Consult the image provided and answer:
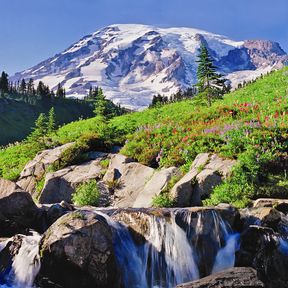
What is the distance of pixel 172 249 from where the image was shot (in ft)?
42.4

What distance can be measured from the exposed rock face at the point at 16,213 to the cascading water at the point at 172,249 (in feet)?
9.45

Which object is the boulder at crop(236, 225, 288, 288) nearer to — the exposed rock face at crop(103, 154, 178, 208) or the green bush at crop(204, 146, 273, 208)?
the green bush at crop(204, 146, 273, 208)

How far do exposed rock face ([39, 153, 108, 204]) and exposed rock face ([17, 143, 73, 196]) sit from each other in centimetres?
205

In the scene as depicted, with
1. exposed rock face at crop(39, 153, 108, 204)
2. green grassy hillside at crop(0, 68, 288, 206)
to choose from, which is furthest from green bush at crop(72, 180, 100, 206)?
green grassy hillside at crop(0, 68, 288, 206)

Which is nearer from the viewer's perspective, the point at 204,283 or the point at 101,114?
the point at 204,283

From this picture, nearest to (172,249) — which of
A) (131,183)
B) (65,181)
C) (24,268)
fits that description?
(24,268)

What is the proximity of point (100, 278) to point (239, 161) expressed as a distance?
9.21 meters

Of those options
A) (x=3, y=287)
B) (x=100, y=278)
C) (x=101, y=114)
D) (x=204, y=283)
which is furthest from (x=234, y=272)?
(x=101, y=114)

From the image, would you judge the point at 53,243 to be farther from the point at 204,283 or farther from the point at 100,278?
the point at 204,283

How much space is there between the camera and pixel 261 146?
1986 cm

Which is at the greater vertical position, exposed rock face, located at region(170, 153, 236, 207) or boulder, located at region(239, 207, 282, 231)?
exposed rock face, located at region(170, 153, 236, 207)

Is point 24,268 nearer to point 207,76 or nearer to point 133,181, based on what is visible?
point 133,181

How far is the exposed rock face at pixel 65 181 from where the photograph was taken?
71.5 feet

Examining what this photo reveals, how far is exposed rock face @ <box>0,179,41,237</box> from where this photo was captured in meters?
14.6
